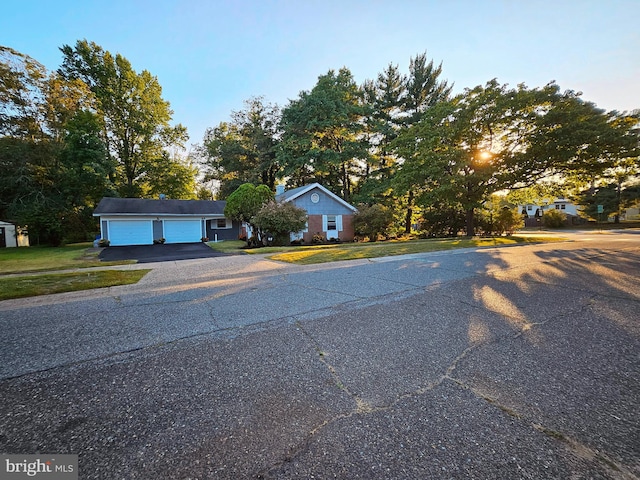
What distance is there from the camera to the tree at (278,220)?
16.6 metres

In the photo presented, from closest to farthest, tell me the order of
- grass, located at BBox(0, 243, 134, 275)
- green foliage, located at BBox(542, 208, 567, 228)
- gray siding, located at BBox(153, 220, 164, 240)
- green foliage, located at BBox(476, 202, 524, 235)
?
grass, located at BBox(0, 243, 134, 275) < gray siding, located at BBox(153, 220, 164, 240) < green foliage, located at BBox(476, 202, 524, 235) < green foliage, located at BBox(542, 208, 567, 228)

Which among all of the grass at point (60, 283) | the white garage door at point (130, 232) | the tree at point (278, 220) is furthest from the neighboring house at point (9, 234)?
the grass at point (60, 283)

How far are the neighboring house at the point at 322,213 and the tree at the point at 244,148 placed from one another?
11.8 metres

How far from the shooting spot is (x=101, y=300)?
5168mm

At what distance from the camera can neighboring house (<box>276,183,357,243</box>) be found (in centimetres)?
2039

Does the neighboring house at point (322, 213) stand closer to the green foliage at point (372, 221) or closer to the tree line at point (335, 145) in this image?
the green foliage at point (372, 221)

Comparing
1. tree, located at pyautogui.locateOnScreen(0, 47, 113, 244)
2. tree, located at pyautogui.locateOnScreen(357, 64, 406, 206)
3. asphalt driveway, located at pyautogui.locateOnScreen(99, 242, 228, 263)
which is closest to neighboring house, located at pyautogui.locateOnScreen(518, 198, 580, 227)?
tree, located at pyautogui.locateOnScreen(357, 64, 406, 206)

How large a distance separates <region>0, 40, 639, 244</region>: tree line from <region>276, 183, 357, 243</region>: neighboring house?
196 centimetres

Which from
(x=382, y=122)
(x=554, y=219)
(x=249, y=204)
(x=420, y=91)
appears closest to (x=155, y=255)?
(x=249, y=204)

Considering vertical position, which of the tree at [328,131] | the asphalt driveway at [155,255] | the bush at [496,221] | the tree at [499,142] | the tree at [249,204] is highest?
the tree at [328,131]

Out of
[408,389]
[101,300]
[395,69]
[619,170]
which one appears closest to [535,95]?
[619,170]

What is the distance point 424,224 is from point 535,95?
1156cm

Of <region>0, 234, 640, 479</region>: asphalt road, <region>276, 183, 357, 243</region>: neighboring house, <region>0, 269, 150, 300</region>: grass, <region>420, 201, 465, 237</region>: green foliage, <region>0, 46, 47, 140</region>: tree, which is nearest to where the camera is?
<region>0, 234, 640, 479</region>: asphalt road

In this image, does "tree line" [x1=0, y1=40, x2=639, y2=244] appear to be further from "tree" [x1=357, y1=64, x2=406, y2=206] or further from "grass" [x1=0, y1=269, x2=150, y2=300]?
"grass" [x1=0, y1=269, x2=150, y2=300]
